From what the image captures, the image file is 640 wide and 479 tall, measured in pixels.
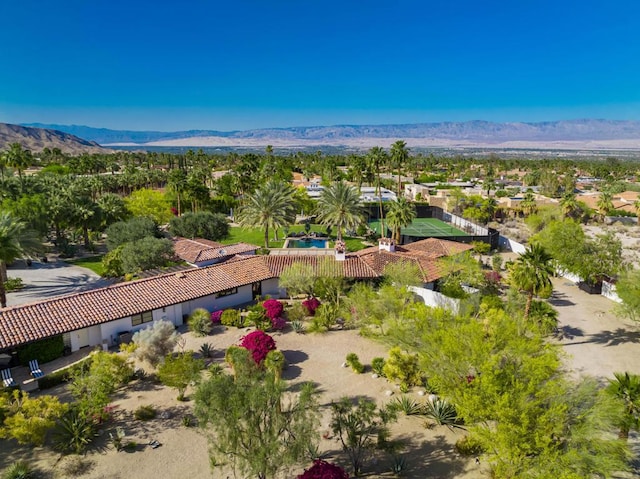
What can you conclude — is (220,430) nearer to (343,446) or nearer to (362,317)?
(343,446)

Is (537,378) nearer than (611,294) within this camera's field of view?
Yes

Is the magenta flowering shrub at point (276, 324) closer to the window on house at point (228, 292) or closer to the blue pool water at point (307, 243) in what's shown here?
the window on house at point (228, 292)

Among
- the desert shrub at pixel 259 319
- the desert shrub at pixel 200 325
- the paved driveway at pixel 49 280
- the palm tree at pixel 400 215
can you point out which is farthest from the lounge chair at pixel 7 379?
the palm tree at pixel 400 215

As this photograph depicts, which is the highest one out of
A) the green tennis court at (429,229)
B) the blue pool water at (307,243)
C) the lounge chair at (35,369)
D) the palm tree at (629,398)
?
the palm tree at (629,398)

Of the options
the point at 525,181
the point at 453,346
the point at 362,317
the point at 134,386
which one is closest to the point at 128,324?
the point at 134,386

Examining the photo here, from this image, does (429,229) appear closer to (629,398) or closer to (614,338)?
(614,338)

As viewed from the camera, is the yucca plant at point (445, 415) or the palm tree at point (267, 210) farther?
the palm tree at point (267, 210)
